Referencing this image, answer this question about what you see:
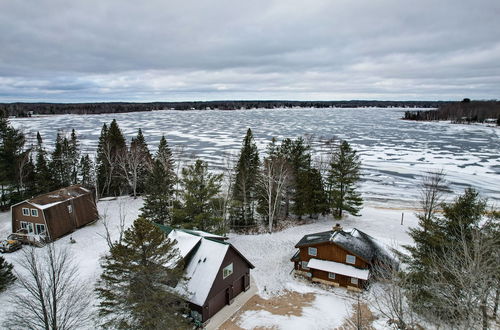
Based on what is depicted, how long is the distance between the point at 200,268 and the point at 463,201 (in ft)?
48.8

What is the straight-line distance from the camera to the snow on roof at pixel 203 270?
17.2 meters

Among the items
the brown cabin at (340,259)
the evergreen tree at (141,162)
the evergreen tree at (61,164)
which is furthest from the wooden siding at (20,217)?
the brown cabin at (340,259)

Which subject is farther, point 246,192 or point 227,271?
point 246,192

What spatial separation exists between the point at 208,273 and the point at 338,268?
9.57 metres

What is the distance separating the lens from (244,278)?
20.8 m

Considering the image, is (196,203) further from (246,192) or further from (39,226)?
(39,226)

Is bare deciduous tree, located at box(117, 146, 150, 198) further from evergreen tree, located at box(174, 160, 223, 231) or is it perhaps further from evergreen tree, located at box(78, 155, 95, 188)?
evergreen tree, located at box(174, 160, 223, 231)

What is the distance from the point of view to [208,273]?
18.0 m

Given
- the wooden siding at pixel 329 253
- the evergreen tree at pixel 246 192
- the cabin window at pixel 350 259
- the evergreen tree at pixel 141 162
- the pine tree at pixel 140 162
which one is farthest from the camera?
the evergreen tree at pixel 141 162

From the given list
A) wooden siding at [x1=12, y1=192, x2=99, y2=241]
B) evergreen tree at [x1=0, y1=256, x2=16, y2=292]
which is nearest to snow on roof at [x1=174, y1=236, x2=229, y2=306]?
evergreen tree at [x1=0, y1=256, x2=16, y2=292]

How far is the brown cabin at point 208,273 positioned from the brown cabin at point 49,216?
13537 millimetres

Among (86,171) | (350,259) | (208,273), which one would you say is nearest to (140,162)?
(86,171)

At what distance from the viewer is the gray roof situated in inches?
867

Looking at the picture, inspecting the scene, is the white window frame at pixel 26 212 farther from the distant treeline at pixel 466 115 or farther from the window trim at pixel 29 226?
the distant treeline at pixel 466 115
